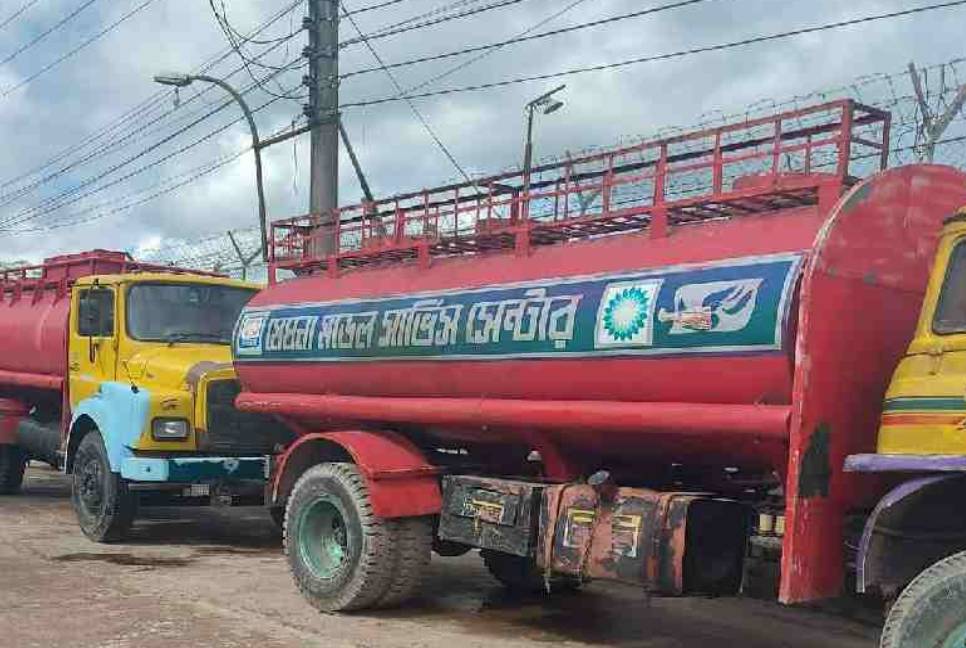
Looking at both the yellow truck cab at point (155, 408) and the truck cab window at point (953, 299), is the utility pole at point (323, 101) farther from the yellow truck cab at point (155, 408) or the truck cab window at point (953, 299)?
the truck cab window at point (953, 299)

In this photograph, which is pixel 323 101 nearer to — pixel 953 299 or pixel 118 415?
pixel 118 415

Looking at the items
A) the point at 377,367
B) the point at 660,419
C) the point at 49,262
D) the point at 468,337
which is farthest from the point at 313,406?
the point at 49,262

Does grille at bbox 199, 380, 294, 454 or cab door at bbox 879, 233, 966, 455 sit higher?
cab door at bbox 879, 233, 966, 455

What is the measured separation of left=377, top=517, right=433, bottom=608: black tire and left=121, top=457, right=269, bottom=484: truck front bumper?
117 inches

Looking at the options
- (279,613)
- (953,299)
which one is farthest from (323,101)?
(953,299)

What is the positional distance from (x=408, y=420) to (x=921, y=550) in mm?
3772

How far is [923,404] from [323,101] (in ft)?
41.9

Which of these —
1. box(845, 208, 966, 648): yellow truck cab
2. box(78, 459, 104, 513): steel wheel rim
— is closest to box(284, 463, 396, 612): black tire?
box(78, 459, 104, 513): steel wheel rim

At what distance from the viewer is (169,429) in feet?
34.3

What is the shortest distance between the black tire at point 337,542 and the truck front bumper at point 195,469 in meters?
1.91

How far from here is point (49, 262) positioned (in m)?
14.0

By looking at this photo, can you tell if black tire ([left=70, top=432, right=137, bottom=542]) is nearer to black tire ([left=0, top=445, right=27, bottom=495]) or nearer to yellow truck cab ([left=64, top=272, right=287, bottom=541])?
yellow truck cab ([left=64, top=272, right=287, bottom=541])

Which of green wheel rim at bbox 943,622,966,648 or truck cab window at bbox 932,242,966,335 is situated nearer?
green wheel rim at bbox 943,622,966,648

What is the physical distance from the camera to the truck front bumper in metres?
10.3
